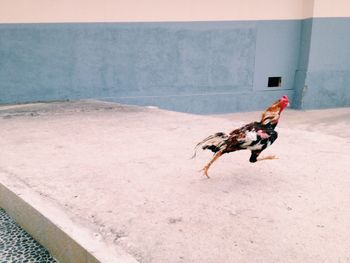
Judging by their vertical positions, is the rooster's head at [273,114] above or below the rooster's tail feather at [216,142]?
above

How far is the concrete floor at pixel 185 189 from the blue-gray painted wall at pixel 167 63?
2.43 meters

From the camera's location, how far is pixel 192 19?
7688 mm

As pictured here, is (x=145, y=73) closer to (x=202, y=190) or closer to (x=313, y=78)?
(x=313, y=78)

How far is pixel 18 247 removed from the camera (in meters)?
2.23

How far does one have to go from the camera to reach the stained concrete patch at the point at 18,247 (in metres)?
2.12

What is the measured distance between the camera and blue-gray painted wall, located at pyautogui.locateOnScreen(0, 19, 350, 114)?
6.58 metres

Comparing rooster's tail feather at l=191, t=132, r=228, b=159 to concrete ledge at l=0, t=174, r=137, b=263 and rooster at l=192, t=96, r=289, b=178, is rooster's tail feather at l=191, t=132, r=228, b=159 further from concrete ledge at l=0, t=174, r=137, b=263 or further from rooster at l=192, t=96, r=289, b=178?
concrete ledge at l=0, t=174, r=137, b=263

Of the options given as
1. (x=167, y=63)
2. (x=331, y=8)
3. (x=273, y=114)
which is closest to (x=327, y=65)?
(x=331, y=8)

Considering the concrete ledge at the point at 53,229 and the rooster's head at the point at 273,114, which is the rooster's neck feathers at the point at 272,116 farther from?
the concrete ledge at the point at 53,229

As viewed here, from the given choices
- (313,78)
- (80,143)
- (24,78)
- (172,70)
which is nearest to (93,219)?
(80,143)

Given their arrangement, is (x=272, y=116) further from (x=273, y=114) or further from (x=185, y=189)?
(x=185, y=189)

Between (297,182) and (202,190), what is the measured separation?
2.46 feet

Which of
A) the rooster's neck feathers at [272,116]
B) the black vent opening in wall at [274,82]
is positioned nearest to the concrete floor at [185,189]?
the rooster's neck feathers at [272,116]

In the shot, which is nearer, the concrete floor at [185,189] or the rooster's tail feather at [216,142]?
the concrete floor at [185,189]
